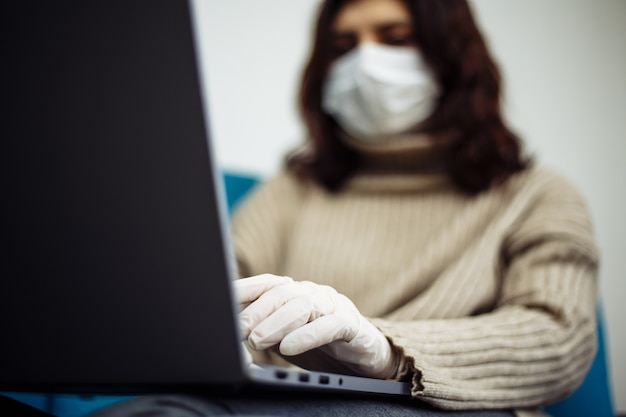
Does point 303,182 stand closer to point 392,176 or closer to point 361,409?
point 392,176

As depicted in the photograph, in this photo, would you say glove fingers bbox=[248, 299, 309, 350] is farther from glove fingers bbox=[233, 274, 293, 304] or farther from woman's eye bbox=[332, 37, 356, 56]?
woman's eye bbox=[332, 37, 356, 56]

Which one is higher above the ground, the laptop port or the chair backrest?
the laptop port

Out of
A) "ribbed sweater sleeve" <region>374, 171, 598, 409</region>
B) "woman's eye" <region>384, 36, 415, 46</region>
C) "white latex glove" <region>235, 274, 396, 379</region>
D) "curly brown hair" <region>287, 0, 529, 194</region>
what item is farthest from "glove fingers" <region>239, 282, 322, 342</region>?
"woman's eye" <region>384, 36, 415, 46</region>

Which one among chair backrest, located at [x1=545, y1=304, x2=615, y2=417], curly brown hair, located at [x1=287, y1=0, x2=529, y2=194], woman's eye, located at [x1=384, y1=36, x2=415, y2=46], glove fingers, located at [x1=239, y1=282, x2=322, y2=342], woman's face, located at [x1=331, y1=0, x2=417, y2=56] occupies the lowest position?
chair backrest, located at [x1=545, y1=304, x2=615, y2=417]

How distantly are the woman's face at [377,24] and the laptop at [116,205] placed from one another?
0.73 m

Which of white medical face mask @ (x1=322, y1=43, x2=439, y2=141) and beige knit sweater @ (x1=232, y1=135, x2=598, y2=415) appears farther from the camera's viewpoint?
white medical face mask @ (x1=322, y1=43, x2=439, y2=141)

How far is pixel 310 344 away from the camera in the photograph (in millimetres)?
446

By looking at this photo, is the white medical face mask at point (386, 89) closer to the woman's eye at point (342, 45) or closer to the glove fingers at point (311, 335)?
the woman's eye at point (342, 45)

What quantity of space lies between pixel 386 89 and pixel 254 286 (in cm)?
56

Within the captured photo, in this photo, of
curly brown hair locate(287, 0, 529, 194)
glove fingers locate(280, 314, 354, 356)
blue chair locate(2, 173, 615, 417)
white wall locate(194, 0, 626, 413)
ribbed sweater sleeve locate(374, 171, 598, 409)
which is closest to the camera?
glove fingers locate(280, 314, 354, 356)

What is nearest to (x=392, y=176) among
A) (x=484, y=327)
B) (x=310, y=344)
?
(x=484, y=327)

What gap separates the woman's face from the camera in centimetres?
98

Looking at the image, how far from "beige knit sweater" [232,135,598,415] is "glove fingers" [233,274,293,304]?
0.36 feet

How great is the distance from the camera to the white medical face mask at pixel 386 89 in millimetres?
953
